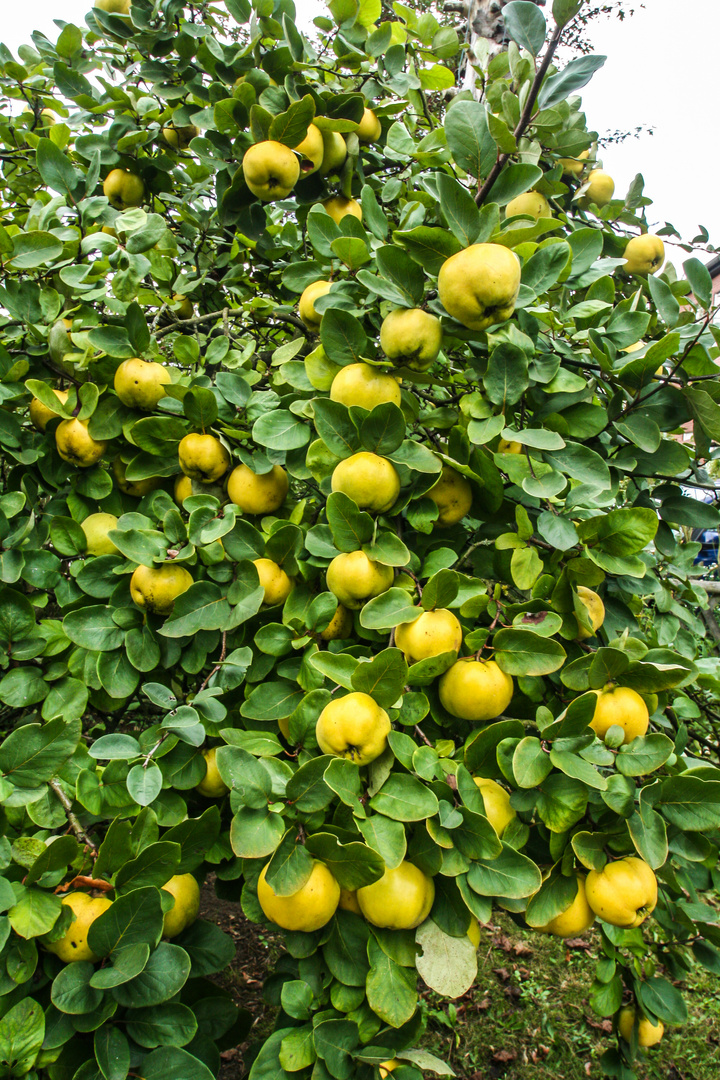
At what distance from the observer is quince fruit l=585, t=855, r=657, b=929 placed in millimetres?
1109

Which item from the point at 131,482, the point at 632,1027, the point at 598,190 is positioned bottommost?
the point at 632,1027

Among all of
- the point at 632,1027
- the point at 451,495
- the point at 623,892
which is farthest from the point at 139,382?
the point at 632,1027

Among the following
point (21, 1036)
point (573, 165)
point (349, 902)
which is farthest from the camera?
point (573, 165)

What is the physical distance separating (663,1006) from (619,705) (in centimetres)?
108

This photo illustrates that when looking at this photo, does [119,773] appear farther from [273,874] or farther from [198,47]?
[198,47]

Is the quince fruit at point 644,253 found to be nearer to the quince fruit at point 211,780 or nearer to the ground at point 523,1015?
the quince fruit at point 211,780

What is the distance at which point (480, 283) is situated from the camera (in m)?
1.05

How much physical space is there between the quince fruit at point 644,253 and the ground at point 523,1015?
331 centimetres

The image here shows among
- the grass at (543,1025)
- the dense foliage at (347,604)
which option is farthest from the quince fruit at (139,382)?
the grass at (543,1025)

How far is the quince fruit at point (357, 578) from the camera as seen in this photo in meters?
1.20

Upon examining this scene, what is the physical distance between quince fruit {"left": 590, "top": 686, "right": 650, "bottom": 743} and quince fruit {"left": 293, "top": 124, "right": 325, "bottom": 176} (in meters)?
1.51

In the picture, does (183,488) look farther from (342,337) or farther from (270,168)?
(270,168)

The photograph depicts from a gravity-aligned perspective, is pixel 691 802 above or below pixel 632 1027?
above

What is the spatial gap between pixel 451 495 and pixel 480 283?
438mm
